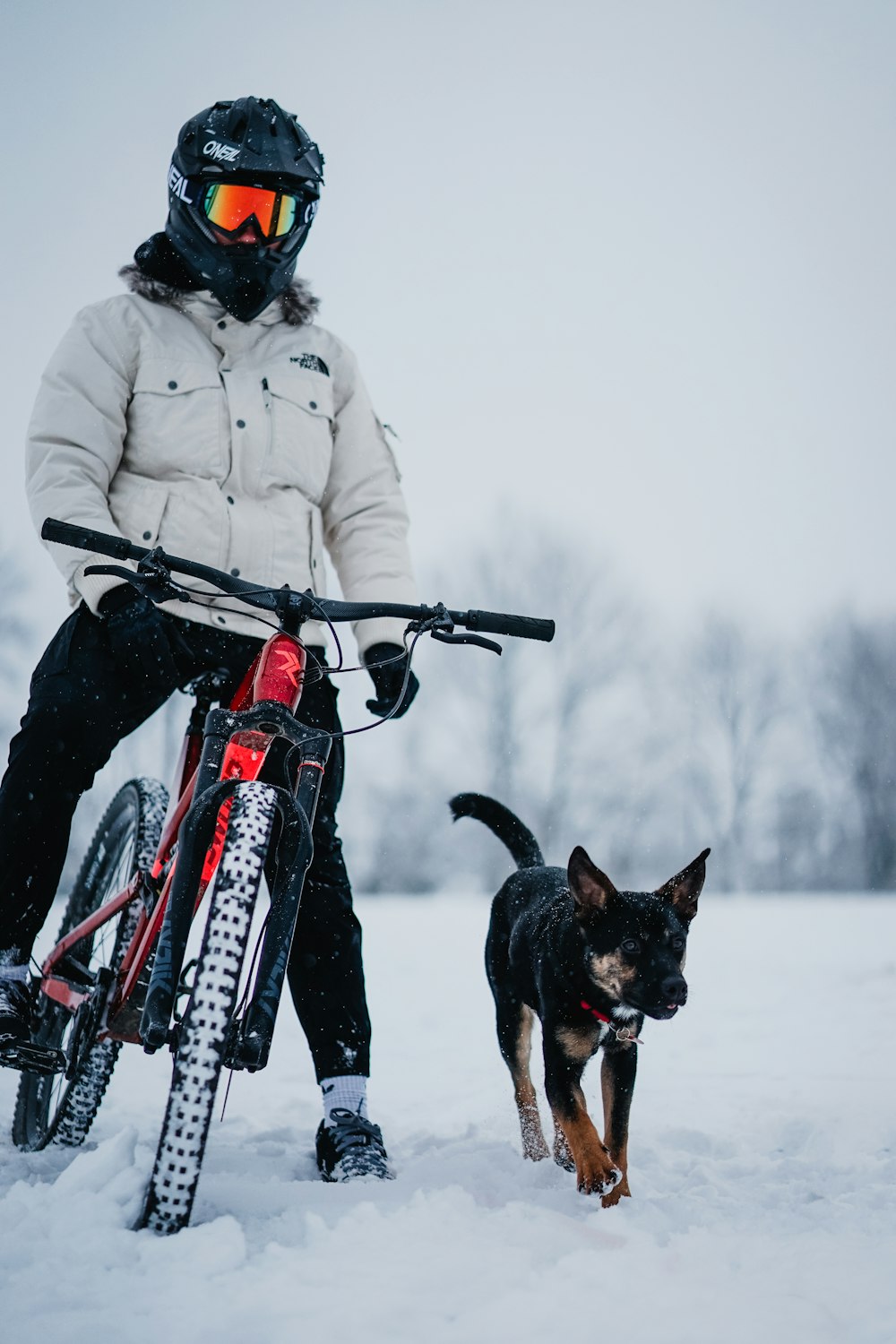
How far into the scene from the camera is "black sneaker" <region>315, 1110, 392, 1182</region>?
2977mm

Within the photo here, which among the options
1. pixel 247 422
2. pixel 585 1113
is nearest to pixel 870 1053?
pixel 585 1113

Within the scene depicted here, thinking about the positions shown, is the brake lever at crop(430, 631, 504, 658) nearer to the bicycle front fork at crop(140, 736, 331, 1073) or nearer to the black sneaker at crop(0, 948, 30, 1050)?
the bicycle front fork at crop(140, 736, 331, 1073)

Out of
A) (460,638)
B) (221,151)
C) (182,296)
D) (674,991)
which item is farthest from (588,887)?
(221,151)

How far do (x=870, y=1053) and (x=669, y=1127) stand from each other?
82.1 inches

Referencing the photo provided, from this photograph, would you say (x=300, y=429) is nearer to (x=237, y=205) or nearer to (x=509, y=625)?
(x=237, y=205)

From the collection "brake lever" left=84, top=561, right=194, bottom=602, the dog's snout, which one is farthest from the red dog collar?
"brake lever" left=84, top=561, right=194, bottom=602

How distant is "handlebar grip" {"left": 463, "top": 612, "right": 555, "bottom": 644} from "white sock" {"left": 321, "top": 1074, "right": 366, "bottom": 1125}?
1443mm

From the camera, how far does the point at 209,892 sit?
245 centimetres

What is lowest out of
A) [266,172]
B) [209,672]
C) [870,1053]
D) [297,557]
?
[870,1053]

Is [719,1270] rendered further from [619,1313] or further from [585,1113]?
[585,1113]

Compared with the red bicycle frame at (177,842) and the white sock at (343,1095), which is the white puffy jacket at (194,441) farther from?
the white sock at (343,1095)

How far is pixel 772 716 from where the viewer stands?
92.1 feet

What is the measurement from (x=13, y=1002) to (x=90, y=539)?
145cm

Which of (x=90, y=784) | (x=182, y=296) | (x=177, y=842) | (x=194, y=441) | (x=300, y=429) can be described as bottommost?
(x=177, y=842)
